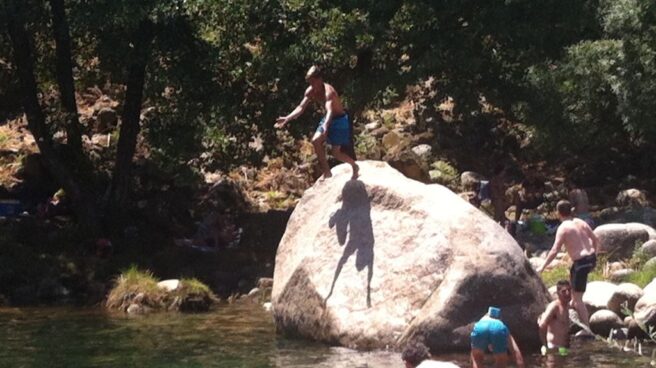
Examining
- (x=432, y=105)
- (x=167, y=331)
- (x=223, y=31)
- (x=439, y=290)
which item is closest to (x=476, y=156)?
(x=432, y=105)

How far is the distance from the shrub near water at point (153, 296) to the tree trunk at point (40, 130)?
3739 mm

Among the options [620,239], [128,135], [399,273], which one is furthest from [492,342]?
[128,135]

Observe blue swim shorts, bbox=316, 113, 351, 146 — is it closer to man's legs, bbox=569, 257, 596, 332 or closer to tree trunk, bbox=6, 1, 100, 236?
man's legs, bbox=569, 257, 596, 332

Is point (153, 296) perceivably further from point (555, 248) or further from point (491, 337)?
point (491, 337)

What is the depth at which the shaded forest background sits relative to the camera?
25.1 metres

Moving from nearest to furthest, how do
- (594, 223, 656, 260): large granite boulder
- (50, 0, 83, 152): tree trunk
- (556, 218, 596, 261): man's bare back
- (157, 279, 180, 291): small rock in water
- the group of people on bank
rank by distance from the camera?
the group of people on bank < (556, 218, 596, 261): man's bare back < (594, 223, 656, 260): large granite boulder < (157, 279, 180, 291): small rock in water < (50, 0, 83, 152): tree trunk

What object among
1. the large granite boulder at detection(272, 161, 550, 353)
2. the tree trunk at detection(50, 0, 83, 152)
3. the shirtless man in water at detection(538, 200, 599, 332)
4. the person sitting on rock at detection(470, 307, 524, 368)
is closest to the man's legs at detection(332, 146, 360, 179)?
the large granite boulder at detection(272, 161, 550, 353)

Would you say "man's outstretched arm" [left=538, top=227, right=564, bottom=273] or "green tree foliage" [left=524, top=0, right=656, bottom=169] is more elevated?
"green tree foliage" [left=524, top=0, right=656, bottom=169]

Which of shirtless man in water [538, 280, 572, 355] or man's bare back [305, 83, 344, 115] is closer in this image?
shirtless man in water [538, 280, 572, 355]

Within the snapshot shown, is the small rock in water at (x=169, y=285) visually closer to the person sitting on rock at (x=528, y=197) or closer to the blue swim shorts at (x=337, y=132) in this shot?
the blue swim shorts at (x=337, y=132)

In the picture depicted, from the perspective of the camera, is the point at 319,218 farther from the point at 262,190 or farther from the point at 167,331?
the point at 262,190

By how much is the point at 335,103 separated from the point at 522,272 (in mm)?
3620

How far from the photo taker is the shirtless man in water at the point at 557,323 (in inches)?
608

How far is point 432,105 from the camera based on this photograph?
28.7 meters
